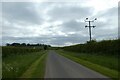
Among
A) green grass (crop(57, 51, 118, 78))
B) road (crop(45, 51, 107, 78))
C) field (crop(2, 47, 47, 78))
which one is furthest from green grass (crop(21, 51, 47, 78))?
green grass (crop(57, 51, 118, 78))

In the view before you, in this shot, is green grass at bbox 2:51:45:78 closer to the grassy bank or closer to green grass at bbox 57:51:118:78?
the grassy bank

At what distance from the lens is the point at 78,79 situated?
40.7 feet

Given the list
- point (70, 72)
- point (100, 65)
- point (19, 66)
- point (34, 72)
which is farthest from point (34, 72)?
point (100, 65)

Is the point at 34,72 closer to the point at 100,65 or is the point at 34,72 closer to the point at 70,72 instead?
the point at 70,72

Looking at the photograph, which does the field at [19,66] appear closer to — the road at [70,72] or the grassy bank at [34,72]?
the grassy bank at [34,72]

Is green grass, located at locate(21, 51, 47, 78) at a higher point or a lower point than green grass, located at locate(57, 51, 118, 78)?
lower

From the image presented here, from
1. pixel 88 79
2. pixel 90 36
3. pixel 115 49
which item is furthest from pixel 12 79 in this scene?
pixel 90 36

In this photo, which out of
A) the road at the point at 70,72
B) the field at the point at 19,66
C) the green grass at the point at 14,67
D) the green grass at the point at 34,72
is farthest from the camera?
the field at the point at 19,66

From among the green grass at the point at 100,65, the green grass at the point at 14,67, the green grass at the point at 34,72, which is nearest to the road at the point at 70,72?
the green grass at the point at 34,72

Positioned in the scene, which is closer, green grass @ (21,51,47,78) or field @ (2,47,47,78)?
green grass @ (21,51,47,78)

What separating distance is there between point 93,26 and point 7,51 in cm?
2070

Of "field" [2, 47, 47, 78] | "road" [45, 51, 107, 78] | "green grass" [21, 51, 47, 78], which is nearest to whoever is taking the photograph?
"road" [45, 51, 107, 78]

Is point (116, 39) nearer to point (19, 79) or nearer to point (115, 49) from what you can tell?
point (115, 49)

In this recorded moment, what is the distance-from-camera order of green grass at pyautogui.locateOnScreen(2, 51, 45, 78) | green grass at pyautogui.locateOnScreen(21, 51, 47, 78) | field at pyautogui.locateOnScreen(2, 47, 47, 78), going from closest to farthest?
green grass at pyautogui.locateOnScreen(21, 51, 47, 78) < green grass at pyautogui.locateOnScreen(2, 51, 45, 78) < field at pyautogui.locateOnScreen(2, 47, 47, 78)
